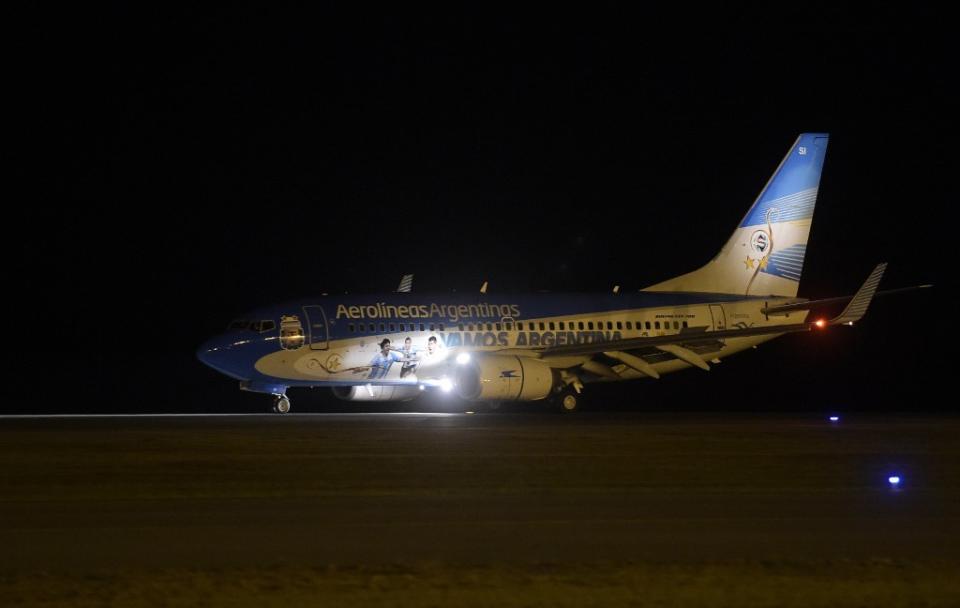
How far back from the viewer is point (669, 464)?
75.8 feet

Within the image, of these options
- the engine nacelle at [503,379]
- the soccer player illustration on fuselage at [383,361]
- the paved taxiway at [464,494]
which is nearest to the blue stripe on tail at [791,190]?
the engine nacelle at [503,379]

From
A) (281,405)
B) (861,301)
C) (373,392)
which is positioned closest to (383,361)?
(373,392)

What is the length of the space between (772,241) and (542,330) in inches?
350

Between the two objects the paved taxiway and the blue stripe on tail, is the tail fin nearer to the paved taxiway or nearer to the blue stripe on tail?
the blue stripe on tail

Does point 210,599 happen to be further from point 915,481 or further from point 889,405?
point 889,405

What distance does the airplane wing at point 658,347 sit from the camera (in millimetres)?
39531

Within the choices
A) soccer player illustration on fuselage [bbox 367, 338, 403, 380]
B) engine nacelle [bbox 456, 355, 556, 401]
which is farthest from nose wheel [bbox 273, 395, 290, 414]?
engine nacelle [bbox 456, 355, 556, 401]

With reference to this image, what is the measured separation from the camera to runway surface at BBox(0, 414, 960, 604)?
1330 cm

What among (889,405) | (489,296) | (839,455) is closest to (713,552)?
(839,455)

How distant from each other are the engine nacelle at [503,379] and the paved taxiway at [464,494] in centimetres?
561

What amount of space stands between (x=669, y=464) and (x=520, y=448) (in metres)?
3.52

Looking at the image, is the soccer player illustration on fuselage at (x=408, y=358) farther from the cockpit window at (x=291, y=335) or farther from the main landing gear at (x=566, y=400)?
the main landing gear at (x=566, y=400)

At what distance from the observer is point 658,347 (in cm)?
4053

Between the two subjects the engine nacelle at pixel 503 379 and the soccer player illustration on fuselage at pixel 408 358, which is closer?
the engine nacelle at pixel 503 379
